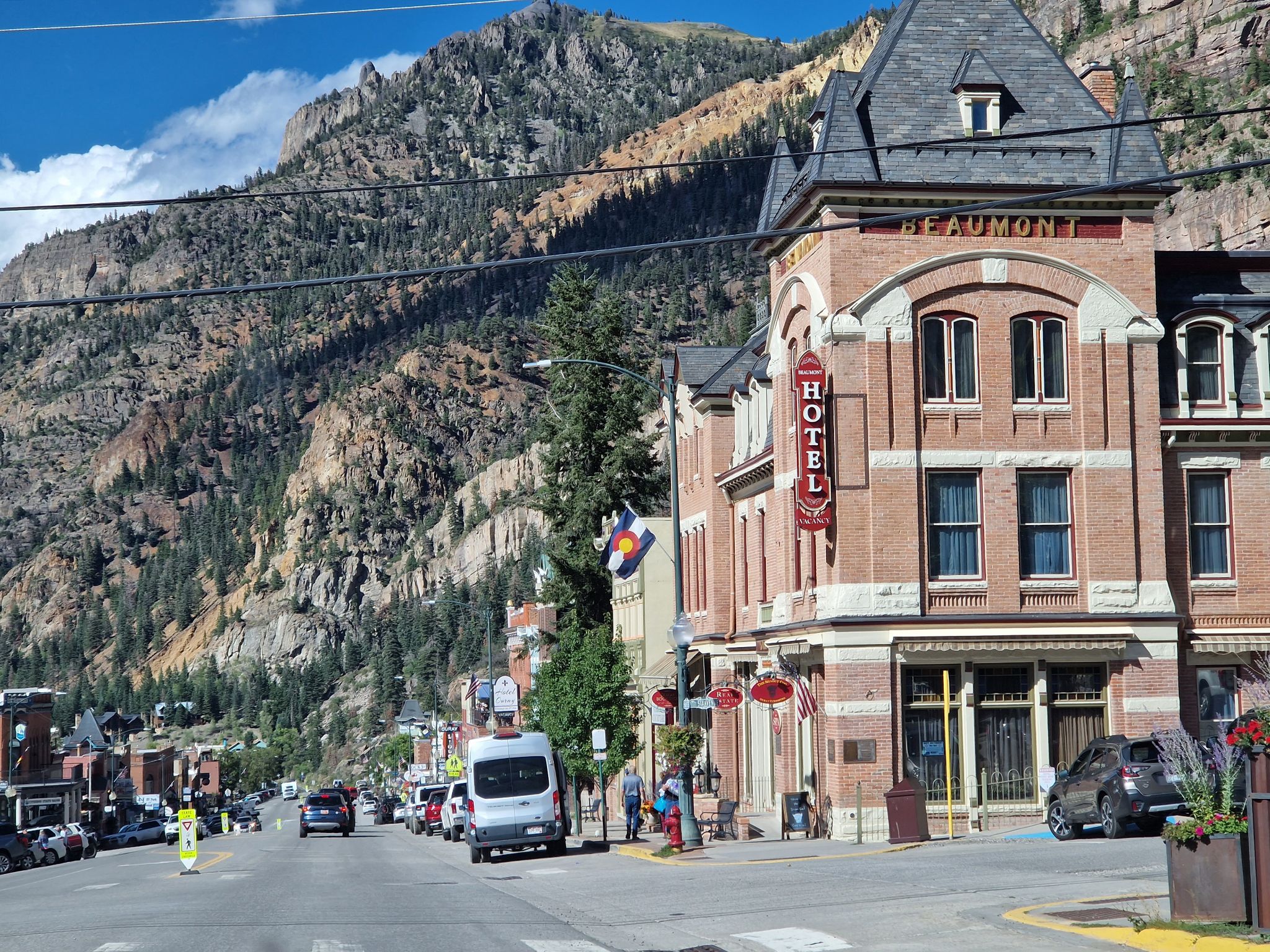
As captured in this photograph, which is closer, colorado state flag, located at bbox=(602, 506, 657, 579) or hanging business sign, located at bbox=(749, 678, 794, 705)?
hanging business sign, located at bbox=(749, 678, 794, 705)

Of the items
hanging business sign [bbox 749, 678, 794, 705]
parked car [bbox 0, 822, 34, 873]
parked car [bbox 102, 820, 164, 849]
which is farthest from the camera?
parked car [bbox 102, 820, 164, 849]

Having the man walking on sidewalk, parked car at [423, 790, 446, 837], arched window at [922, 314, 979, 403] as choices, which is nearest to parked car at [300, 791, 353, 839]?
parked car at [423, 790, 446, 837]

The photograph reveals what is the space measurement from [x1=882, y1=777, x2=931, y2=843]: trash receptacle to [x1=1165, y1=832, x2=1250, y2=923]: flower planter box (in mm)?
14421

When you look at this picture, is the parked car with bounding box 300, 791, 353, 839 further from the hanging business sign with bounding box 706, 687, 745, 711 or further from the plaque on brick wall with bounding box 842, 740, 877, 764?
the plaque on brick wall with bounding box 842, 740, 877, 764

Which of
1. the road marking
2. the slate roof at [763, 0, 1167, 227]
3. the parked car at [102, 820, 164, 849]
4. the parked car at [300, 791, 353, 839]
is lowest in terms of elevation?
the parked car at [102, 820, 164, 849]

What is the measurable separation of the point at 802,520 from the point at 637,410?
1123 inches

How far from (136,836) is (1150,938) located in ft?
248

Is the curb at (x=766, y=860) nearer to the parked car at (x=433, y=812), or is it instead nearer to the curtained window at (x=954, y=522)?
the curtained window at (x=954, y=522)

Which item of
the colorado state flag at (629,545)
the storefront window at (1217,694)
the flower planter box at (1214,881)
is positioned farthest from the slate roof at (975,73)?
the flower planter box at (1214,881)

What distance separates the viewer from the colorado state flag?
4219 cm

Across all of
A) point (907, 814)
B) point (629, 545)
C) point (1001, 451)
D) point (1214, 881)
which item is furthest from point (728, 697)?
point (1214, 881)

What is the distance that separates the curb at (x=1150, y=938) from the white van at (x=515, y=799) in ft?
59.0

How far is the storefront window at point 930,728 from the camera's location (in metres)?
31.0

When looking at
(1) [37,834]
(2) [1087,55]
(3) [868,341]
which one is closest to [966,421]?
(3) [868,341]
